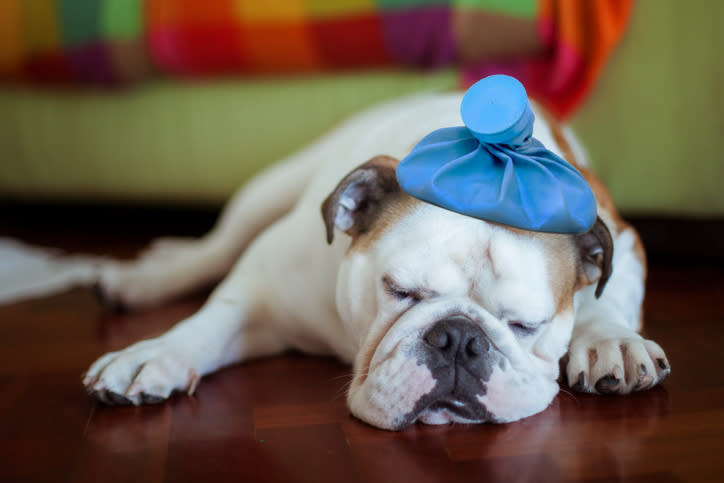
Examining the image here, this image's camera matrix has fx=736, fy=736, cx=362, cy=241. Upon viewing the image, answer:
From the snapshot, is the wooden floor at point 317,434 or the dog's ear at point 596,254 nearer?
the wooden floor at point 317,434

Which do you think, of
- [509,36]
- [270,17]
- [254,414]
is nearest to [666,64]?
[509,36]

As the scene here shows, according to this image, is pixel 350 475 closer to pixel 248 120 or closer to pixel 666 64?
pixel 666 64

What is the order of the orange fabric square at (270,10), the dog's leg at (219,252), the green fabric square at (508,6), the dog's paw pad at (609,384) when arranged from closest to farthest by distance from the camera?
the dog's paw pad at (609,384) → the dog's leg at (219,252) → the green fabric square at (508,6) → the orange fabric square at (270,10)

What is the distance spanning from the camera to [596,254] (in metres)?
1.52

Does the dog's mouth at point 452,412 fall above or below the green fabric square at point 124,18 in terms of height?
below

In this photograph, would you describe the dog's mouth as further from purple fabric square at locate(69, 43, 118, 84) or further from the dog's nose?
purple fabric square at locate(69, 43, 118, 84)

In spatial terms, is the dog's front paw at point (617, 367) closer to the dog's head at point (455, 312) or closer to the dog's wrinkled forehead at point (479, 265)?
the dog's head at point (455, 312)

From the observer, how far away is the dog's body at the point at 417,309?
4.29 ft

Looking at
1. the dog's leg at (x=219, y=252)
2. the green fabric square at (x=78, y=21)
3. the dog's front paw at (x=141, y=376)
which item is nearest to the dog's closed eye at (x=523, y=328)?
the dog's front paw at (x=141, y=376)

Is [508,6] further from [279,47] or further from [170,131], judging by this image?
[170,131]

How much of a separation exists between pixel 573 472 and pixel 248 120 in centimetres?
224

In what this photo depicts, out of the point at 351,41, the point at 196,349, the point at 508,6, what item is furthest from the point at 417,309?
the point at 351,41

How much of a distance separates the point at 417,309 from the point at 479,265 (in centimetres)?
14

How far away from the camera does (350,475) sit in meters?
1.17
